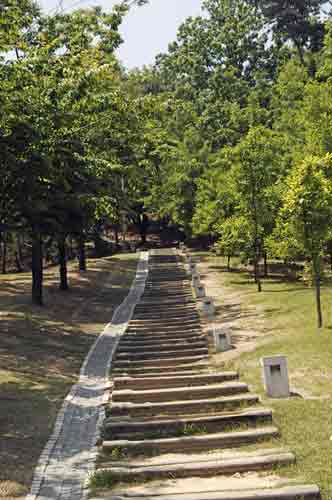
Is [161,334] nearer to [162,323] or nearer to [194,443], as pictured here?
[162,323]

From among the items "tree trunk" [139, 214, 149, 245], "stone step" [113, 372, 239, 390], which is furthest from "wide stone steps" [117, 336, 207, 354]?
"tree trunk" [139, 214, 149, 245]

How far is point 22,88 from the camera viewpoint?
19.5 metres

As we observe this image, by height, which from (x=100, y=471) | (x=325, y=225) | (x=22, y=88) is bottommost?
(x=100, y=471)

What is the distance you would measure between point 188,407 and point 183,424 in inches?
47.6

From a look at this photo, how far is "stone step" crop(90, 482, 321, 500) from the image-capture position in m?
8.48

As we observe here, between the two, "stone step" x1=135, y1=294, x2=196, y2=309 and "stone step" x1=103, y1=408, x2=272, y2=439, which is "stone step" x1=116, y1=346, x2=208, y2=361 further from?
"stone step" x1=135, y1=294, x2=196, y2=309

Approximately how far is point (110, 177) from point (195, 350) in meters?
11.2

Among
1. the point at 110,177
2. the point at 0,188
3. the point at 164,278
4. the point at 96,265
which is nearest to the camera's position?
the point at 0,188

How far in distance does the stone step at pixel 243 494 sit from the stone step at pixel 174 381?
6009 mm

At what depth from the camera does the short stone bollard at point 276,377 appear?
13.5 meters

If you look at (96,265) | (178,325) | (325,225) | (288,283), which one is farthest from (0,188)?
(96,265)

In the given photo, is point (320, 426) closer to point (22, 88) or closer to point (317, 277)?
point (317, 277)

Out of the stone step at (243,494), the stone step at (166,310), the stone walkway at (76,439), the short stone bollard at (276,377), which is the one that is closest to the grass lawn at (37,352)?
the stone walkway at (76,439)

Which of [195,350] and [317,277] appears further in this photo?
[317,277]
